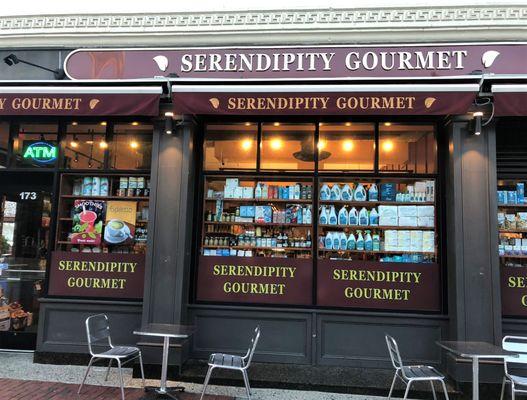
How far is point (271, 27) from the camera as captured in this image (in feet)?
20.4

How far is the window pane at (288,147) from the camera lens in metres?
6.36

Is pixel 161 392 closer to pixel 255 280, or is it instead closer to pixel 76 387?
pixel 76 387

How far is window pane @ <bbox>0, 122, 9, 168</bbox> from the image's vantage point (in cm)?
664

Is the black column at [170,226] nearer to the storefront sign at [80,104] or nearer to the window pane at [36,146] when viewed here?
the storefront sign at [80,104]

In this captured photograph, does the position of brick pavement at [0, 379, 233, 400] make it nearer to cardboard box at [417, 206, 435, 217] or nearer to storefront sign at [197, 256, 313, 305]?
storefront sign at [197, 256, 313, 305]

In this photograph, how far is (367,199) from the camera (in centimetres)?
629

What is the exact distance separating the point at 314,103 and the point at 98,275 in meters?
3.87

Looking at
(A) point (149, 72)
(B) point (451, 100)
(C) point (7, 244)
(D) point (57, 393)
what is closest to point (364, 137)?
(B) point (451, 100)

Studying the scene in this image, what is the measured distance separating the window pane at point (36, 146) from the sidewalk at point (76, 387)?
9.55ft

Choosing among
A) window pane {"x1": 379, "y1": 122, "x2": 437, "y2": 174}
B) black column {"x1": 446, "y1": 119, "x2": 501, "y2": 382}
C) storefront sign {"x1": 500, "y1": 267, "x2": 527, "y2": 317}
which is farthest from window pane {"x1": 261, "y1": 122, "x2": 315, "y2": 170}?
storefront sign {"x1": 500, "y1": 267, "x2": 527, "y2": 317}

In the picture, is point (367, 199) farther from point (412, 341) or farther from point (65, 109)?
point (65, 109)

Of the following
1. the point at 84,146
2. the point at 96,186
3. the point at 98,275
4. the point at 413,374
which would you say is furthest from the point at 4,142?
the point at 413,374

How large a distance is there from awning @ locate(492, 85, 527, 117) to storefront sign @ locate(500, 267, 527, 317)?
2066 mm

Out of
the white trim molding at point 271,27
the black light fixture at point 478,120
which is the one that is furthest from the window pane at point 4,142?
the black light fixture at point 478,120
